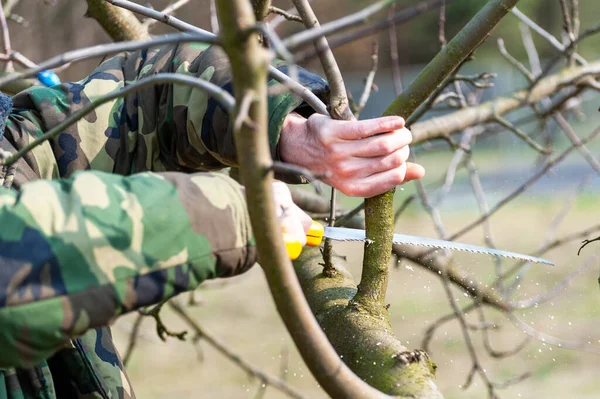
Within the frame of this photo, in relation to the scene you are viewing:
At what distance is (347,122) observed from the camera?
36.3 inches

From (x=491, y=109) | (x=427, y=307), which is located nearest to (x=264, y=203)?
(x=491, y=109)

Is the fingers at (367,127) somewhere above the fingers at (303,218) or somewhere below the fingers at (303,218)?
above

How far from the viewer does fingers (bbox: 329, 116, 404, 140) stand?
0.90m

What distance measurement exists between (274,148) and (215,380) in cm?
299

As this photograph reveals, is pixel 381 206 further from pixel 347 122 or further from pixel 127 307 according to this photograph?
pixel 127 307

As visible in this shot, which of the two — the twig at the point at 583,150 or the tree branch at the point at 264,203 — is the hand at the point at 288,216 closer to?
the tree branch at the point at 264,203

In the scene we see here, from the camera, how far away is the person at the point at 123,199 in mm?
691

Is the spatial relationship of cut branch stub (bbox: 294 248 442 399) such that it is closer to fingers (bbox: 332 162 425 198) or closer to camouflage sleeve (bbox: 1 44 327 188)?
fingers (bbox: 332 162 425 198)

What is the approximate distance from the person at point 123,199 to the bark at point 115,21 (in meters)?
0.23

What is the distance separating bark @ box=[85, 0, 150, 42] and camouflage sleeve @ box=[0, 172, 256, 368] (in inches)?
33.3

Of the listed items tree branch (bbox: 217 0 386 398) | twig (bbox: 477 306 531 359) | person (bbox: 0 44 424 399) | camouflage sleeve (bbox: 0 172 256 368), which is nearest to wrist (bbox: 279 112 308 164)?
person (bbox: 0 44 424 399)

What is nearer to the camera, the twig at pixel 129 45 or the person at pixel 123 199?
the twig at pixel 129 45

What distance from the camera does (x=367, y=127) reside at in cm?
90

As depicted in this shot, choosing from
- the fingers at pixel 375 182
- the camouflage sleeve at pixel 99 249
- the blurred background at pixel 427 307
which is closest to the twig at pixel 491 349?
the blurred background at pixel 427 307
